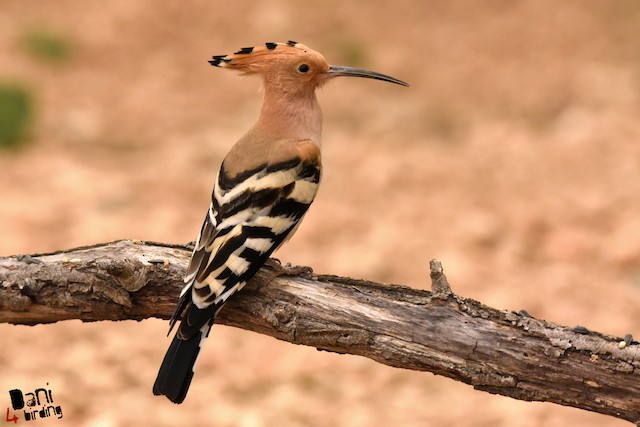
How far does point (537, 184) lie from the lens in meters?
5.84

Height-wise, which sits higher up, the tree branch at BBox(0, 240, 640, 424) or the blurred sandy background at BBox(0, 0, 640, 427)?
the blurred sandy background at BBox(0, 0, 640, 427)

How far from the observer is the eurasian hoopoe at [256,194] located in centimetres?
241

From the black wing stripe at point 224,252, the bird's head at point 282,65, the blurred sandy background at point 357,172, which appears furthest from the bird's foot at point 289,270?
the blurred sandy background at point 357,172

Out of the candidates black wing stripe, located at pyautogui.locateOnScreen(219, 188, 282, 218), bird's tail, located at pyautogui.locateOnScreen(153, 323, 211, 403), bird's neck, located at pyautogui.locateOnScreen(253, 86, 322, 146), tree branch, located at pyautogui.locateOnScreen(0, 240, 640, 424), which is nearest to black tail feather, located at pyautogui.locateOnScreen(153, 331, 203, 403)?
bird's tail, located at pyautogui.locateOnScreen(153, 323, 211, 403)

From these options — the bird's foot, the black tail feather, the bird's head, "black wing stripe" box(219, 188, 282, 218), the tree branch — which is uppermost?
the bird's head

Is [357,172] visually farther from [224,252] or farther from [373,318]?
[373,318]

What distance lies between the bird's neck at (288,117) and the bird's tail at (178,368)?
0.72 m

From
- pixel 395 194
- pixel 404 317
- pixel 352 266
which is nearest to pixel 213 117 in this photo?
pixel 395 194

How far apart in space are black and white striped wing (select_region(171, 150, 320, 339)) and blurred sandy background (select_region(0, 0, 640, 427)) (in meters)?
1.58

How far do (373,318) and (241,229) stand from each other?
0.45 meters

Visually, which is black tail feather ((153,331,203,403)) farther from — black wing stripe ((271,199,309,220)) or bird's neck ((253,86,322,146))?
bird's neck ((253,86,322,146))

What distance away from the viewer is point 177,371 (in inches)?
94.7

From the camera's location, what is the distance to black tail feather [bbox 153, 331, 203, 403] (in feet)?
7.87

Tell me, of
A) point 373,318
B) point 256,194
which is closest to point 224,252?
point 256,194
